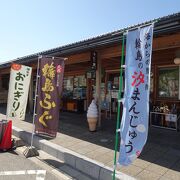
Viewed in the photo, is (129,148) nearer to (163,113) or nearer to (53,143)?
(53,143)

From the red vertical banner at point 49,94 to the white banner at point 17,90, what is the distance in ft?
1.79

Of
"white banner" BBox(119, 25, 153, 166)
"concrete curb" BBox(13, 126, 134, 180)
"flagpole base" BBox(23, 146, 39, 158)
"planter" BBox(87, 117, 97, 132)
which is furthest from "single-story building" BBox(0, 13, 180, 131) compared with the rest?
"flagpole base" BBox(23, 146, 39, 158)

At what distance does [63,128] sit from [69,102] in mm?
4362

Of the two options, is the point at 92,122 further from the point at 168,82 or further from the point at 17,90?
the point at 168,82

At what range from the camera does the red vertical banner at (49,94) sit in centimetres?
537

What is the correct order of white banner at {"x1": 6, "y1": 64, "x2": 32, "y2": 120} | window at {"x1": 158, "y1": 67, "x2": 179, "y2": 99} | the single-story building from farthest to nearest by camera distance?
window at {"x1": 158, "y1": 67, "x2": 179, "y2": 99} < white banner at {"x1": 6, "y1": 64, "x2": 32, "y2": 120} < the single-story building

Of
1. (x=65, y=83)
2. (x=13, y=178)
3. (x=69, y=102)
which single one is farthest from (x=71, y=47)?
(x=65, y=83)

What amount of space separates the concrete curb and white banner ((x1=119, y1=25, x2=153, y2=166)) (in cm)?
78

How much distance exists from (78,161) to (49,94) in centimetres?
191

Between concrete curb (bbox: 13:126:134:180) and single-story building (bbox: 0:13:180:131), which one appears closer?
concrete curb (bbox: 13:126:134:180)

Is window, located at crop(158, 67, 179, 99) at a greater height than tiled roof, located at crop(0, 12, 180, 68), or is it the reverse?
tiled roof, located at crop(0, 12, 180, 68)

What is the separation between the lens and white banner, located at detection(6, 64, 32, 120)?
18.8 ft

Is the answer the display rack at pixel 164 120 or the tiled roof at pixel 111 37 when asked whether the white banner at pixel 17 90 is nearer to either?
the tiled roof at pixel 111 37

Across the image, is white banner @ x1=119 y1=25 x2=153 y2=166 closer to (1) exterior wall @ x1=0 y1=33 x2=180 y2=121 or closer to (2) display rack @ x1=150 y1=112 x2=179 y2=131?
(1) exterior wall @ x1=0 y1=33 x2=180 y2=121
